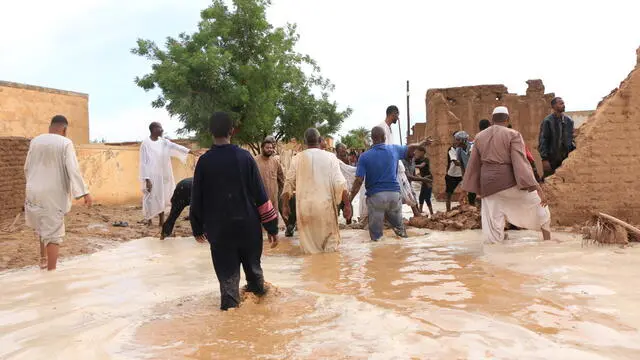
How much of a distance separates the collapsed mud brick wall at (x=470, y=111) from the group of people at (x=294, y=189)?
607cm

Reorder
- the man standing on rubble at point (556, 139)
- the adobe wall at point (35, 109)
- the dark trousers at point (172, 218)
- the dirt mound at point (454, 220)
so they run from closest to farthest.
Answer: the man standing on rubble at point (556, 139)
the dark trousers at point (172, 218)
the dirt mound at point (454, 220)
the adobe wall at point (35, 109)

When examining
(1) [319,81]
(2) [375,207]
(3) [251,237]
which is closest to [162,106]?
(1) [319,81]

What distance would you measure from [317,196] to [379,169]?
3.21ft

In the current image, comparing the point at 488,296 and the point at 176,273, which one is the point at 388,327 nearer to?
the point at 488,296

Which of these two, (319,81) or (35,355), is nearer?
(35,355)

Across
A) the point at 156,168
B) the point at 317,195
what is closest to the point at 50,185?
the point at 317,195

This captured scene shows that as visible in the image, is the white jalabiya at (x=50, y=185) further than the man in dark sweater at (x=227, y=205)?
Yes

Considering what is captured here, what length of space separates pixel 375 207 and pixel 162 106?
16798 mm

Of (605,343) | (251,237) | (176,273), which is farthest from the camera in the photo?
(176,273)

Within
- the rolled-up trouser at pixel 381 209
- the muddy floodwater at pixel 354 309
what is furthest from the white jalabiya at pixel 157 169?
the rolled-up trouser at pixel 381 209

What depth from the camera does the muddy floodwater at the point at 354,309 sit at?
10.3ft

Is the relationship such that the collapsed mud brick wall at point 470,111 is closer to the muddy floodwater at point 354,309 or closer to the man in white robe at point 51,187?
the muddy floodwater at point 354,309

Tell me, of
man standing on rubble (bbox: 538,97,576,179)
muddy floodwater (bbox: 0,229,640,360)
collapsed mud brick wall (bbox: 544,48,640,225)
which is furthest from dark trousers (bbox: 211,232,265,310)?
man standing on rubble (bbox: 538,97,576,179)

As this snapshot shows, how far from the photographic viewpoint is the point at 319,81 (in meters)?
26.7
